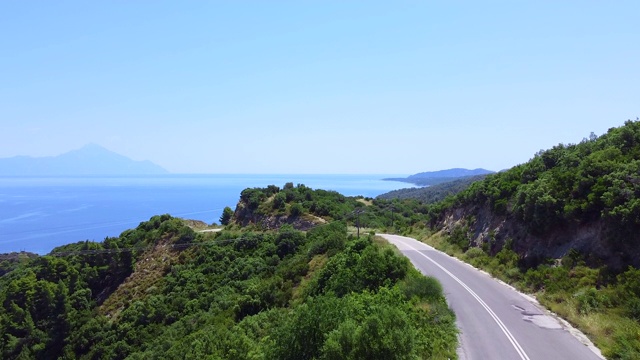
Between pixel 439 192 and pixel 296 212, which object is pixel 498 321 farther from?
pixel 439 192

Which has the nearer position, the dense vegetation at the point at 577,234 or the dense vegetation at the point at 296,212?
the dense vegetation at the point at 577,234

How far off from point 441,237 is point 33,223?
526 ft

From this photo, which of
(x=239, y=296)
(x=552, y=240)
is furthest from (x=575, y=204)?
(x=239, y=296)

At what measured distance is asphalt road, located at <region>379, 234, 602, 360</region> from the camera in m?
12.5

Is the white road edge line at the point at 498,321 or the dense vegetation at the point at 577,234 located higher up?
the dense vegetation at the point at 577,234

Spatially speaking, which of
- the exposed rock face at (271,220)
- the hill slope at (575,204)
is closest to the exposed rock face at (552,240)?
the hill slope at (575,204)

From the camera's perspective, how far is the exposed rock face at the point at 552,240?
682 inches

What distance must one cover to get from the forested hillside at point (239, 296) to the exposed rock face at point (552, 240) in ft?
23.4

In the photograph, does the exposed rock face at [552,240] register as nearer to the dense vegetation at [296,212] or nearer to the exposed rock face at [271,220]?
the dense vegetation at [296,212]

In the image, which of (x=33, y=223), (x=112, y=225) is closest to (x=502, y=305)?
(x=112, y=225)

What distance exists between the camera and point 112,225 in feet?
446

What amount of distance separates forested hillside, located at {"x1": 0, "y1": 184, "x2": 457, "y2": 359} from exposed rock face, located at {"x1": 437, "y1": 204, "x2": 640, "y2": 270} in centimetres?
714

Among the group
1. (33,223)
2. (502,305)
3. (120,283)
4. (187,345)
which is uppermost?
(502,305)

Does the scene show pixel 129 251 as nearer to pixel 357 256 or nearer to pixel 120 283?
pixel 120 283
